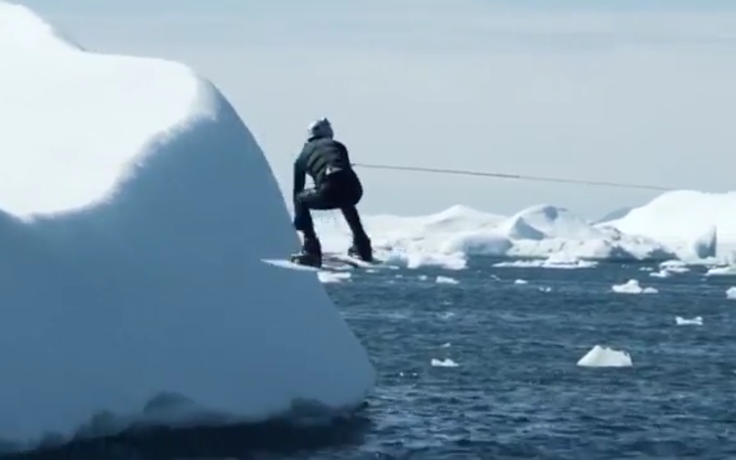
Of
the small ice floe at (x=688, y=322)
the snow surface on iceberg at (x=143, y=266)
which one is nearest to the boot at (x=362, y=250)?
the snow surface on iceberg at (x=143, y=266)

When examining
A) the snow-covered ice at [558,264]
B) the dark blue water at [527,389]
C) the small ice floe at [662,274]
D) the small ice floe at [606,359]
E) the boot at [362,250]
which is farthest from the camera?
the snow-covered ice at [558,264]

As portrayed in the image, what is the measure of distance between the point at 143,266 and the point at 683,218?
15018 cm

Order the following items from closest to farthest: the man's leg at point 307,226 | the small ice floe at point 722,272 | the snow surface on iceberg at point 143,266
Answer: the snow surface on iceberg at point 143,266
the man's leg at point 307,226
the small ice floe at point 722,272

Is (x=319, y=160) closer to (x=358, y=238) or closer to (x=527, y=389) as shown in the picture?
(x=358, y=238)

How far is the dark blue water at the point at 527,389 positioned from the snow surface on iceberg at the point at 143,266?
80cm

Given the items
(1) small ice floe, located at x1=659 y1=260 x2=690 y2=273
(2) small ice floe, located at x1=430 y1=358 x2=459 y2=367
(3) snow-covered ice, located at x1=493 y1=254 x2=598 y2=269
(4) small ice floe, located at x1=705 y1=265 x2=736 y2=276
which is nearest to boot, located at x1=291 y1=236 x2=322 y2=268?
(2) small ice floe, located at x1=430 y1=358 x2=459 y2=367

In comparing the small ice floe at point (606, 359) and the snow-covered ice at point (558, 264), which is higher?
the snow-covered ice at point (558, 264)

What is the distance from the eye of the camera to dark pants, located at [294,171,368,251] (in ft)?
62.8

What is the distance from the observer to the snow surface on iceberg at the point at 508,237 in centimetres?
12800

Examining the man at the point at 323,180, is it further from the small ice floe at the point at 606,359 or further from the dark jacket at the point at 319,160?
the small ice floe at the point at 606,359

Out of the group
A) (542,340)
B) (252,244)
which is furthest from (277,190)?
(542,340)

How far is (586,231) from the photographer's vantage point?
157m

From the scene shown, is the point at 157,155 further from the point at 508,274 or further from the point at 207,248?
the point at 508,274

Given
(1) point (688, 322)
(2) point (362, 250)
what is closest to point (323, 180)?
(2) point (362, 250)
